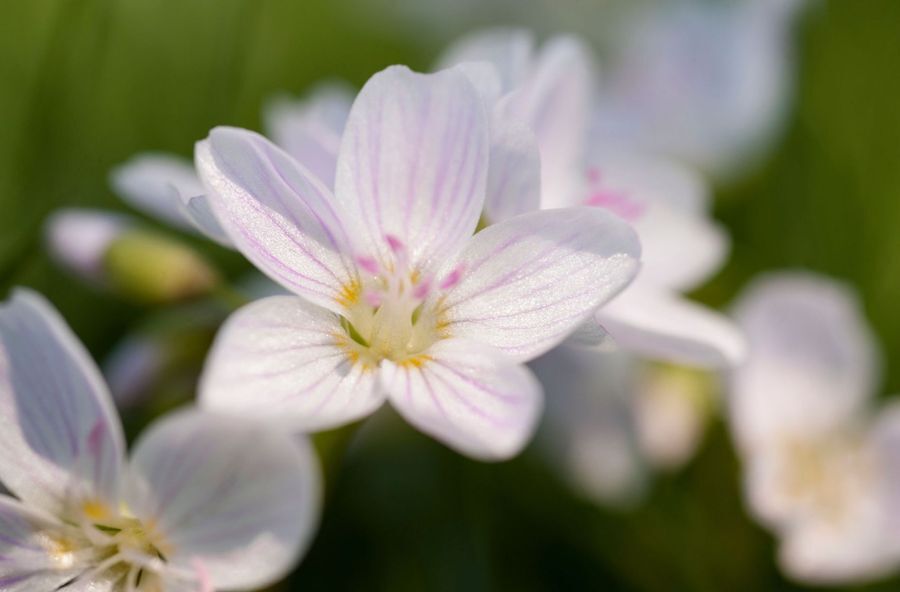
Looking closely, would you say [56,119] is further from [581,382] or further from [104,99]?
[581,382]

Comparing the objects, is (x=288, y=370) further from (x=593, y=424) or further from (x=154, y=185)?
(x=593, y=424)

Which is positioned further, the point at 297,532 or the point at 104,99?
the point at 104,99

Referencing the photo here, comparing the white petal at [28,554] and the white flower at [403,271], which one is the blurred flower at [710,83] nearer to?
the white flower at [403,271]

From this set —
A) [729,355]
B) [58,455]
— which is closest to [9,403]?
[58,455]

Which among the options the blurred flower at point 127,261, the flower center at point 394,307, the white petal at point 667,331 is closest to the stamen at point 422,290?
the flower center at point 394,307

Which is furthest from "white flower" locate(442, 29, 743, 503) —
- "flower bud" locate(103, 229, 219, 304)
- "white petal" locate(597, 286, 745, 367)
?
"flower bud" locate(103, 229, 219, 304)

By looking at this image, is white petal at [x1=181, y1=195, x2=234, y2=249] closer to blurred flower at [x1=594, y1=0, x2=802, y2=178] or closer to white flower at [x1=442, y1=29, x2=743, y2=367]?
white flower at [x1=442, y1=29, x2=743, y2=367]

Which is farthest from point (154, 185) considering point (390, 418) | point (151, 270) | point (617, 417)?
point (617, 417)
